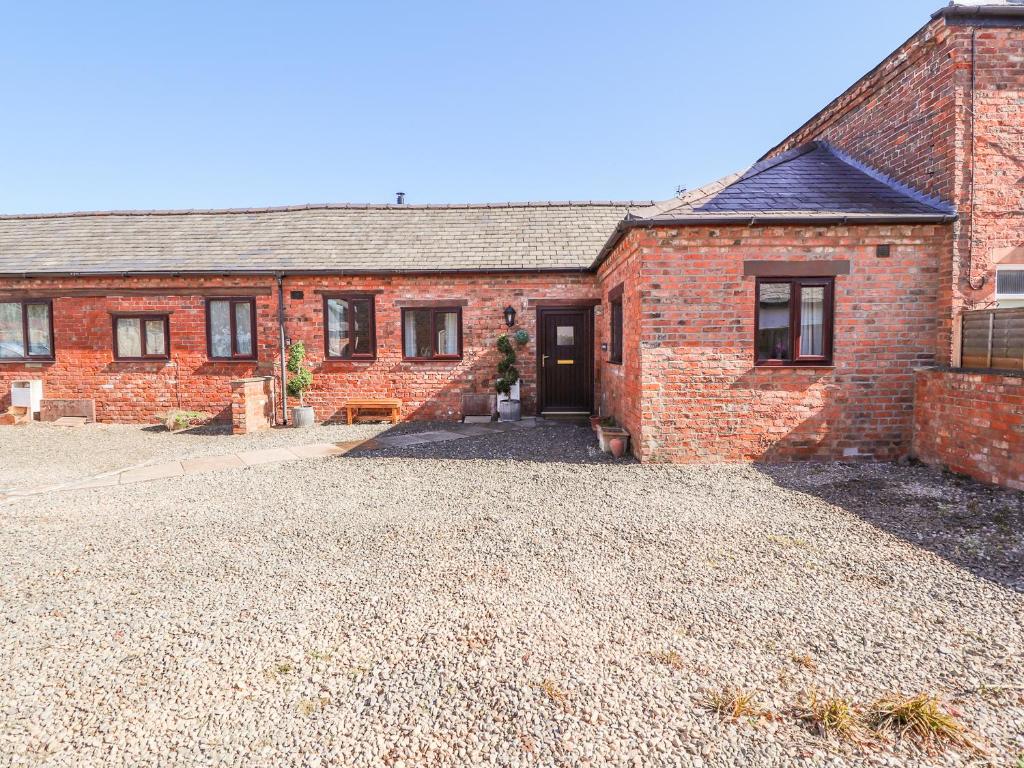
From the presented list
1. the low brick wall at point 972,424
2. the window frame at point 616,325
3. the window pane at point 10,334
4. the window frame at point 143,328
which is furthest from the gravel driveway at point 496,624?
the window pane at point 10,334

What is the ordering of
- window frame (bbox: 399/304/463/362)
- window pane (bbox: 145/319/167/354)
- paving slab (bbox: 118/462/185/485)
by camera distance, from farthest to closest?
1. window pane (bbox: 145/319/167/354)
2. window frame (bbox: 399/304/463/362)
3. paving slab (bbox: 118/462/185/485)

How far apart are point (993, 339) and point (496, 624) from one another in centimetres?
658

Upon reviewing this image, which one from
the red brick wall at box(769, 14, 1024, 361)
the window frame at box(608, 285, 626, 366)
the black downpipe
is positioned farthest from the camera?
the black downpipe

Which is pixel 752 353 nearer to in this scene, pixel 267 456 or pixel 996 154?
pixel 996 154

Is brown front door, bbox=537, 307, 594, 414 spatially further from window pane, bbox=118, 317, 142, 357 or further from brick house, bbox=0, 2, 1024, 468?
window pane, bbox=118, 317, 142, 357

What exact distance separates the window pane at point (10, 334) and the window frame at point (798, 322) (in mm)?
15294

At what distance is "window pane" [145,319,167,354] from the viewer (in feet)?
37.7

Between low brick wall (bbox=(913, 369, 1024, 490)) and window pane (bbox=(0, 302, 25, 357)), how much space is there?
57.0 feet

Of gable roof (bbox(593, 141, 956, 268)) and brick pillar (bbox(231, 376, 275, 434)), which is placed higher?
gable roof (bbox(593, 141, 956, 268))

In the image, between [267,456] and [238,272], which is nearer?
[267,456]

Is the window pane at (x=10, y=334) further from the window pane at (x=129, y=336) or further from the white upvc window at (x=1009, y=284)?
the white upvc window at (x=1009, y=284)

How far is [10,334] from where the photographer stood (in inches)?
461

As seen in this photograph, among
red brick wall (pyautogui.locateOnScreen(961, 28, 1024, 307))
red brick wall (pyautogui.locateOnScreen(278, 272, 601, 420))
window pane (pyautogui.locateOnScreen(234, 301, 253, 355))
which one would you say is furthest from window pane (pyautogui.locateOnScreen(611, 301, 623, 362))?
window pane (pyautogui.locateOnScreen(234, 301, 253, 355))

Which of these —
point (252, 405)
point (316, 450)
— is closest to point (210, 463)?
point (316, 450)
